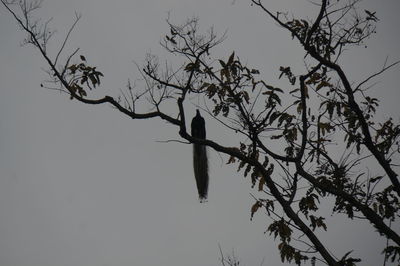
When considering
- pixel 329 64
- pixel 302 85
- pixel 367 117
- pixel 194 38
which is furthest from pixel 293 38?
pixel 367 117

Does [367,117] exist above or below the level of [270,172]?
above

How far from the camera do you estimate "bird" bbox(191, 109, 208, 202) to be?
540 cm


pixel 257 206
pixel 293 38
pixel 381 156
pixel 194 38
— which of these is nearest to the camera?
pixel 257 206

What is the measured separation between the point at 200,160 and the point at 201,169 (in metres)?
0.22

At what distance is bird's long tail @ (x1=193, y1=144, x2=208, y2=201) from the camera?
5.34 m

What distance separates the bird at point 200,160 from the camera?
5403 millimetres

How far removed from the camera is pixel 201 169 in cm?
577

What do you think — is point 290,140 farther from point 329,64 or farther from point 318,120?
point 329,64

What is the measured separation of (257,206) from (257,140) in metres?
0.70

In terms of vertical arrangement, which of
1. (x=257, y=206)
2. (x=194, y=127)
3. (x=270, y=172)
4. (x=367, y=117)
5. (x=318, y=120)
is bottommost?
(x=257, y=206)

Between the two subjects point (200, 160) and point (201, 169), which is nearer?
point (201, 169)

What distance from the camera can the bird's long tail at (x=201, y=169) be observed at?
17.5ft

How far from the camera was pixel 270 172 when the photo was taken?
3.85 metres

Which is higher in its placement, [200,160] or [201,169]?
[200,160]
